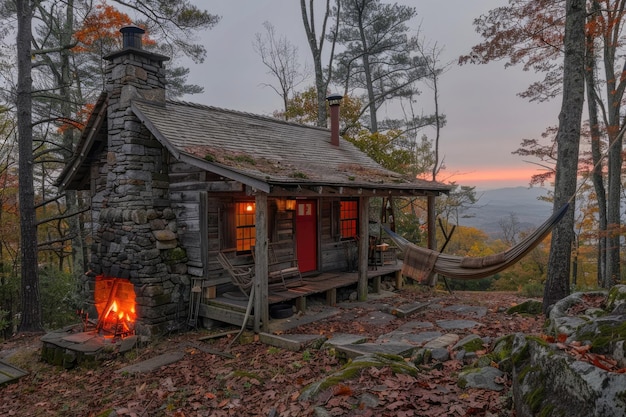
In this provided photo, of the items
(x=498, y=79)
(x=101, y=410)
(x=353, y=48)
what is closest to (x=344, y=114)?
A: (x=353, y=48)

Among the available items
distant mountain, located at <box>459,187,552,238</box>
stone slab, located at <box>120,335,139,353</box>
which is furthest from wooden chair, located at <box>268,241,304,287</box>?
distant mountain, located at <box>459,187,552,238</box>

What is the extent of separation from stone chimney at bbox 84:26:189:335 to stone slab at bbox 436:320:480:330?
546 cm

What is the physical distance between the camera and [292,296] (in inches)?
339

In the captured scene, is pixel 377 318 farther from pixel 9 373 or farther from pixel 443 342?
pixel 9 373

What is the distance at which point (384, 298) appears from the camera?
10.6m

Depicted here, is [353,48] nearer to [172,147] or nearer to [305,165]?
[305,165]

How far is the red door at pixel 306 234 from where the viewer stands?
10950 millimetres

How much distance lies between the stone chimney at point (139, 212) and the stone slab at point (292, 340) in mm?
2647

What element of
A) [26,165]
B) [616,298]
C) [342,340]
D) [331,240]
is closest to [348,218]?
[331,240]

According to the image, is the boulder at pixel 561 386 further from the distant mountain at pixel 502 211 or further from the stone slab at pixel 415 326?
the distant mountain at pixel 502 211

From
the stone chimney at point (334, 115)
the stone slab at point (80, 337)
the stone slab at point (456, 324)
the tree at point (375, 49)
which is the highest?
the tree at point (375, 49)

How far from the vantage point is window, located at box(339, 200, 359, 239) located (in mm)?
12352

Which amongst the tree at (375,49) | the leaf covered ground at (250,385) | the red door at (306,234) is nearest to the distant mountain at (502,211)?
the tree at (375,49)

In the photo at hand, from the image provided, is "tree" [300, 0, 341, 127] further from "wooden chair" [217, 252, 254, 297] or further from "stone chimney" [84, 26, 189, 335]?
"wooden chair" [217, 252, 254, 297]
